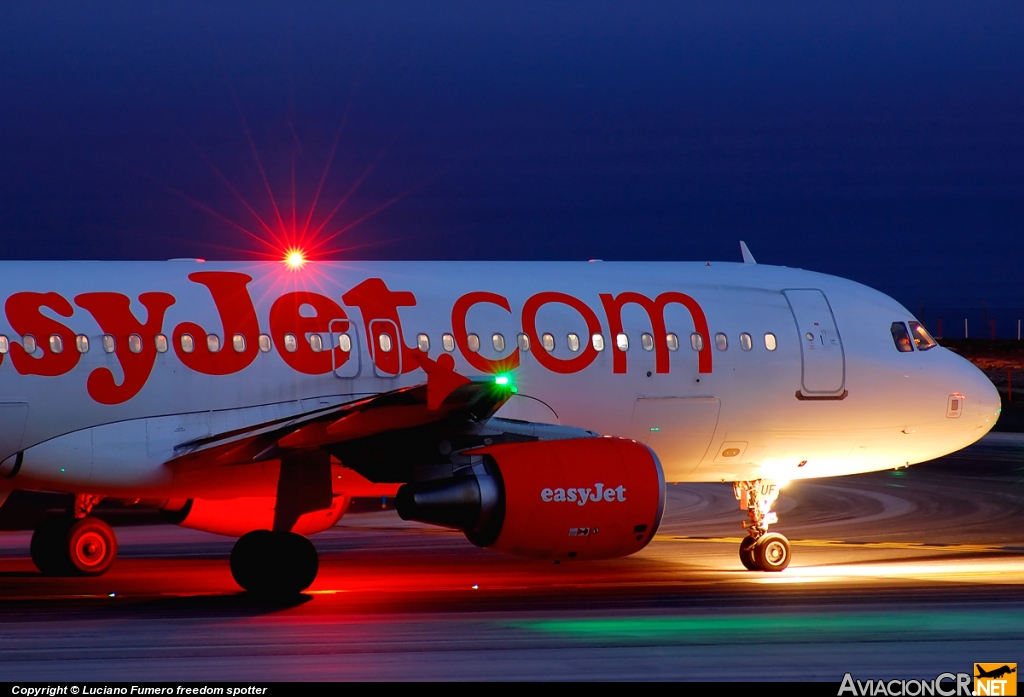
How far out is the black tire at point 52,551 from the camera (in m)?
17.9

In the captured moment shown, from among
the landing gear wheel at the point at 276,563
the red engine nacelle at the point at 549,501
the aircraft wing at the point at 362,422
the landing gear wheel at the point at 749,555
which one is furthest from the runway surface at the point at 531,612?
the aircraft wing at the point at 362,422

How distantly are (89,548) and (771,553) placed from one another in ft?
28.8

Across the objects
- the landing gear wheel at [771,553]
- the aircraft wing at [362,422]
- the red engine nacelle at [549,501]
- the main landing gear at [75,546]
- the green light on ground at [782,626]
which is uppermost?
the aircraft wing at [362,422]

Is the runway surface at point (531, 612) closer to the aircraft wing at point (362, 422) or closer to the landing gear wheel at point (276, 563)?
the landing gear wheel at point (276, 563)

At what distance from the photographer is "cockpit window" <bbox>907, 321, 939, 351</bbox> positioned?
18.8 metres

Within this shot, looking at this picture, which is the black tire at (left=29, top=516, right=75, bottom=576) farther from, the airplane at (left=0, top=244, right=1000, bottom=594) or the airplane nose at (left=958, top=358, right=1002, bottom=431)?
the airplane nose at (left=958, top=358, right=1002, bottom=431)

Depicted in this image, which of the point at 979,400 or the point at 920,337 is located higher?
the point at 920,337

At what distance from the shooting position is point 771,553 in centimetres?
1770

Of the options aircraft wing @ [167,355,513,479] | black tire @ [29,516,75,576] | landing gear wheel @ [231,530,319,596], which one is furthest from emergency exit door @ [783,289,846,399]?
black tire @ [29,516,75,576]

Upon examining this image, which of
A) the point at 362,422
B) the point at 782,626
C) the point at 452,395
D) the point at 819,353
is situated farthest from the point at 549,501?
the point at 819,353

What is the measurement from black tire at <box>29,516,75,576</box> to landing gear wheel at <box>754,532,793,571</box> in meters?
→ 8.80

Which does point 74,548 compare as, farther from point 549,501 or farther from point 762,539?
point 762,539

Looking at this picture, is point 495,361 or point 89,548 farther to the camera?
point 89,548

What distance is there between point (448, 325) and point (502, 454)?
3193 mm
